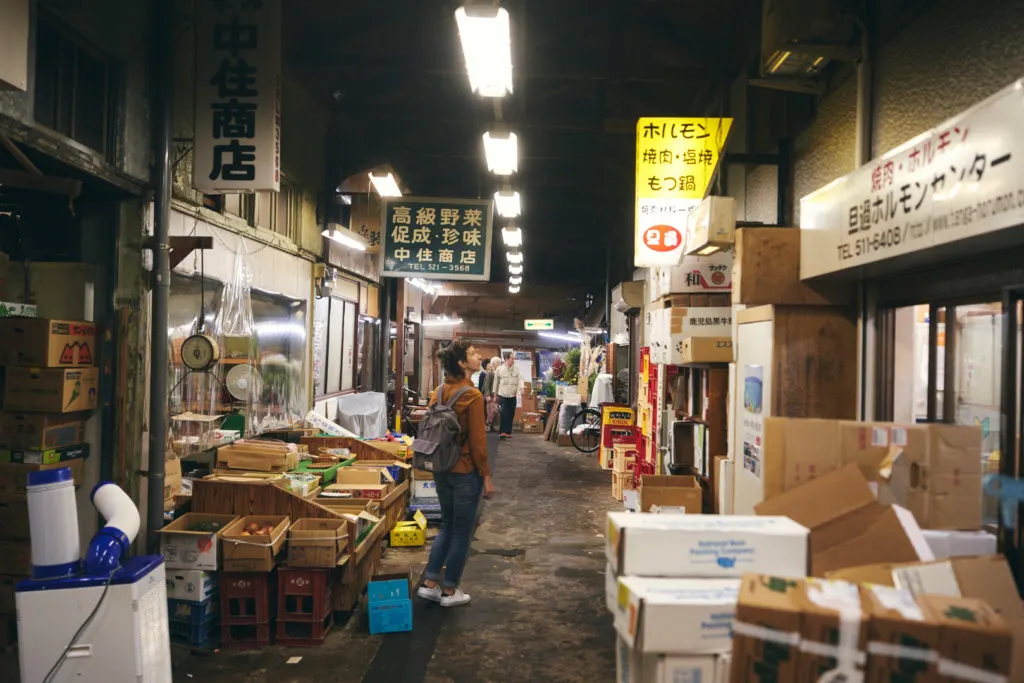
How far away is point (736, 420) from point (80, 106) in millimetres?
5220

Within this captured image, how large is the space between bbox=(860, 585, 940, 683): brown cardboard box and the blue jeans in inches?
155

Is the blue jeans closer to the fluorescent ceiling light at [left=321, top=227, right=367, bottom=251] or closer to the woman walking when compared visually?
the woman walking

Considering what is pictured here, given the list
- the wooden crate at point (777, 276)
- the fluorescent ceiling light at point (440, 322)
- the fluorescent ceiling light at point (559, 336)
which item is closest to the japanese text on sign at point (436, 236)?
the wooden crate at point (777, 276)

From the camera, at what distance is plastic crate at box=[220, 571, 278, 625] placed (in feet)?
16.6

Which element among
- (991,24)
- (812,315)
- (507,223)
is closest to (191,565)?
(812,315)

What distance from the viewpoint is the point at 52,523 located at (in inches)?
130

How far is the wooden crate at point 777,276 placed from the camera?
4617mm

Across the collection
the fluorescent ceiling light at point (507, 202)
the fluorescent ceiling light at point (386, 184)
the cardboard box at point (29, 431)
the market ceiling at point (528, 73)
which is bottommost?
the cardboard box at point (29, 431)

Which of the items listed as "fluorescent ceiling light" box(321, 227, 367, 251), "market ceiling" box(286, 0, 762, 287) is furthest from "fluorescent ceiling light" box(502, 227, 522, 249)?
"fluorescent ceiling light" box(321, 227, 367, 251)

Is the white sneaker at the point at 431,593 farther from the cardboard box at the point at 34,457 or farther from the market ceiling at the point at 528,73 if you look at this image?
the market ceiling at the point at 528,73

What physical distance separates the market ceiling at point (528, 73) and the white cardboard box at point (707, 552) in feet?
18.6

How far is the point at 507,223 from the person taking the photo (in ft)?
43.2

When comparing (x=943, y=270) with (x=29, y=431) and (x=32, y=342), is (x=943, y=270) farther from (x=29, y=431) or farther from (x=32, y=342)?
(x=29, y=431)

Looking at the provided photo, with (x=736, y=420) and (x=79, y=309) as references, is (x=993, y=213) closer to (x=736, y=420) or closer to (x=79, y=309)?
(x=736, y=420)
